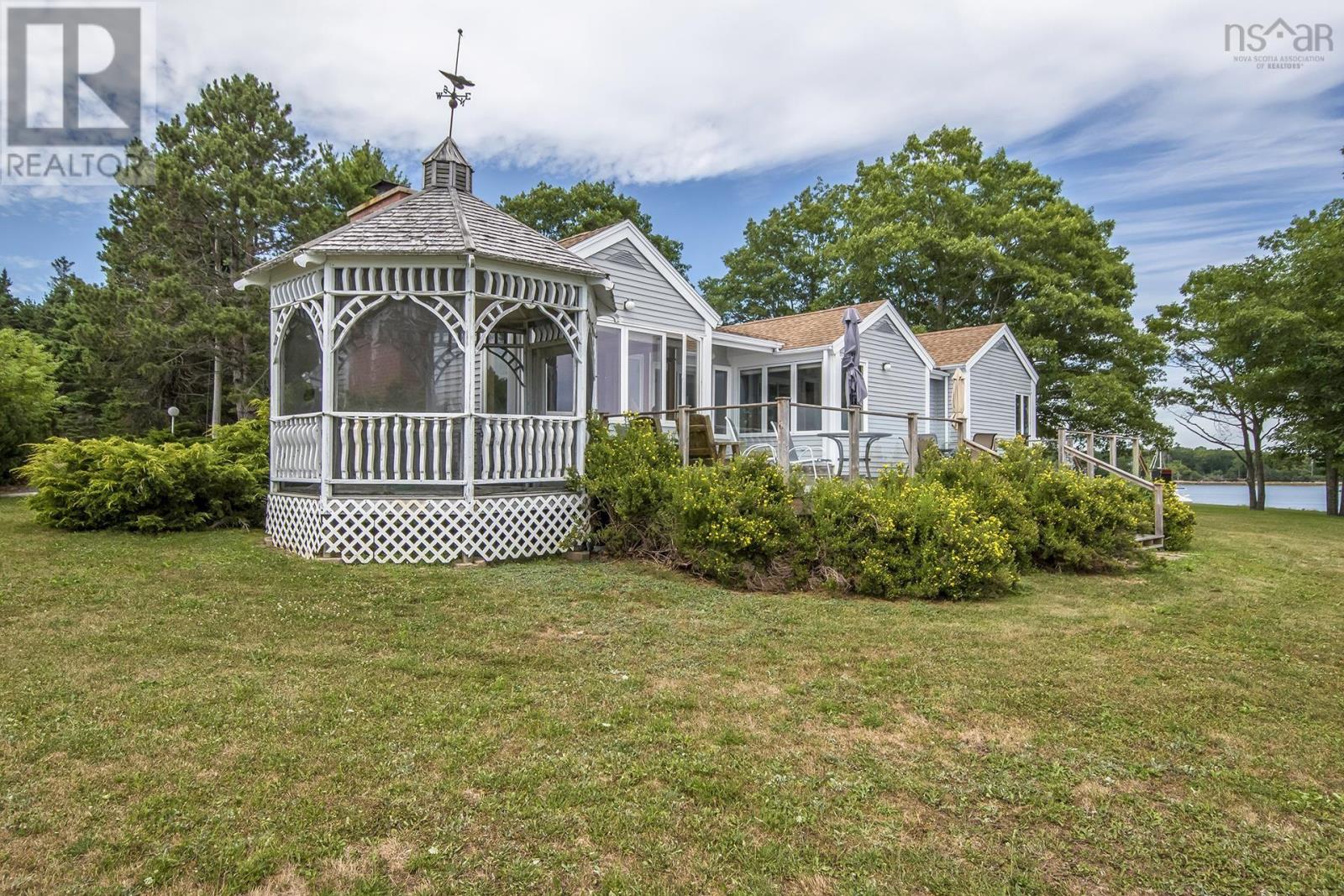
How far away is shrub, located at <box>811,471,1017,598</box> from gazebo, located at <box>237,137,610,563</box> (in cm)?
338

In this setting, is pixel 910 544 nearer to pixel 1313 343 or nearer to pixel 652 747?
pixel 652 747

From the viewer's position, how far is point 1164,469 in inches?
553

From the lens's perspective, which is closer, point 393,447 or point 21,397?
point 393,447

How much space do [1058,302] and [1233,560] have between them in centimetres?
1803

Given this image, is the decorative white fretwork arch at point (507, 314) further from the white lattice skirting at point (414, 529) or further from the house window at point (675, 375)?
the house window at point (675, 375)

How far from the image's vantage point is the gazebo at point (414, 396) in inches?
324

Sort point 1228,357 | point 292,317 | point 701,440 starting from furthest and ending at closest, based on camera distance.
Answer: point 1228,357 < point 701,440 < point 292,317

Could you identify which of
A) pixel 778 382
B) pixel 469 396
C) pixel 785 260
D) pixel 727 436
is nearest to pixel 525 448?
pixel 469 396

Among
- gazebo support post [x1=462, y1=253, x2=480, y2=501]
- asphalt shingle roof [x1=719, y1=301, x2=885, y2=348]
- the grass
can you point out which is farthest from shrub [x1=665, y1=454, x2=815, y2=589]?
asphalt shingle roof [x1=719, y1=301, x2=885, y2=348]

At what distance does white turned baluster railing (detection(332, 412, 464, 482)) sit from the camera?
8250mm

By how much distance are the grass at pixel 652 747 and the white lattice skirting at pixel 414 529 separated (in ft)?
5.81

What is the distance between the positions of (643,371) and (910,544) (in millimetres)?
6998

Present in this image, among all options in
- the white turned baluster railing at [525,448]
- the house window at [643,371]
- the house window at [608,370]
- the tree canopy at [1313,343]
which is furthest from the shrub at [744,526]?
the tree canopy at [1313,343]

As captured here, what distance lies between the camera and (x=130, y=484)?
983 centimetres
